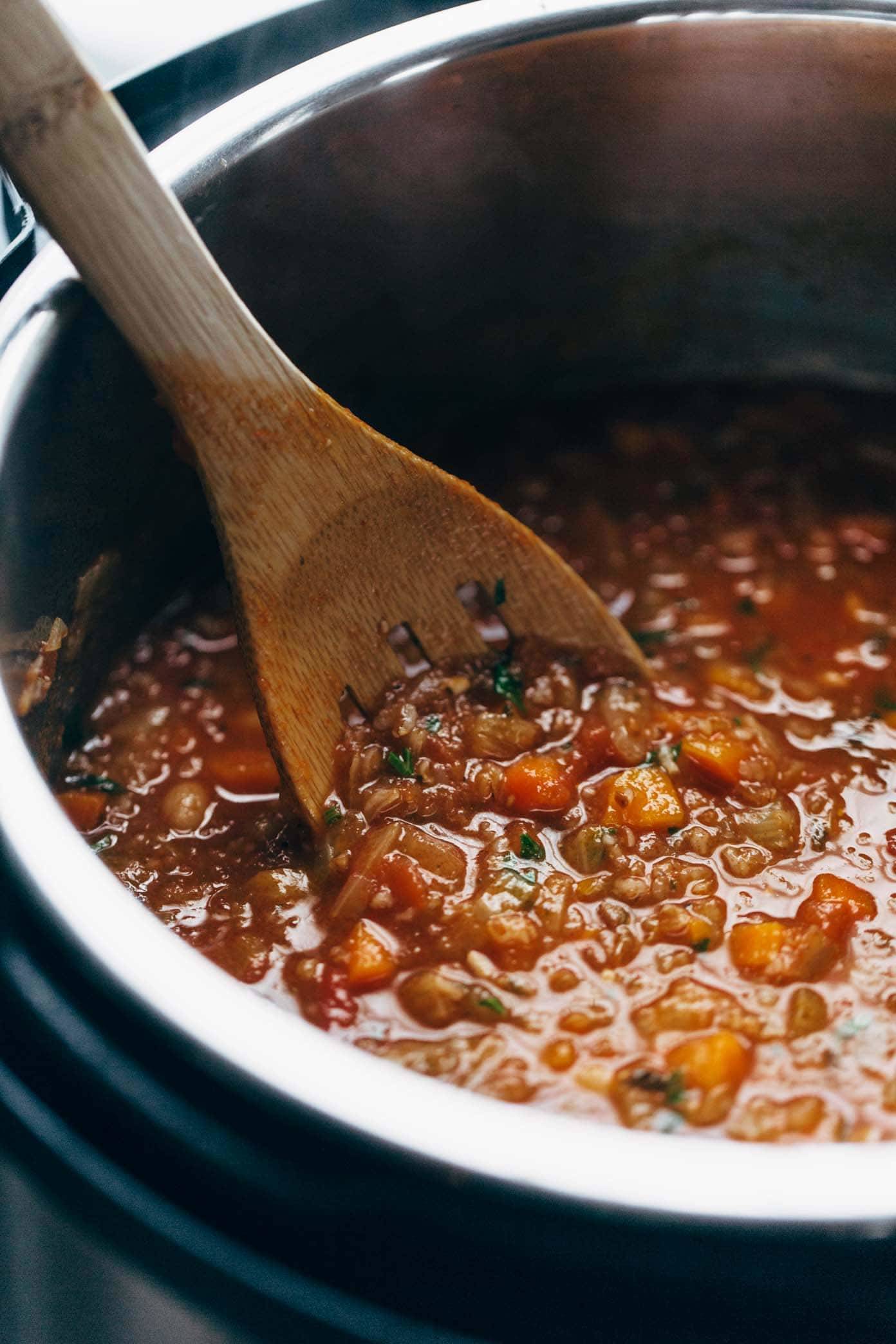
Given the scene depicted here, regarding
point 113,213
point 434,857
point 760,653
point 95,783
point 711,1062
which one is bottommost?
point 760,653

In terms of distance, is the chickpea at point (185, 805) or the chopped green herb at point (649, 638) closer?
the chickpea at point (185, 805)

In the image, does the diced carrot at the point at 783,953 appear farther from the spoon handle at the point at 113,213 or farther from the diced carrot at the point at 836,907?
the spoon handle at the point at 113,213

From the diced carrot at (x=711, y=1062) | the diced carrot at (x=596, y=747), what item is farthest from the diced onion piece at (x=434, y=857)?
the diced carrot at (x=711, y=1062)

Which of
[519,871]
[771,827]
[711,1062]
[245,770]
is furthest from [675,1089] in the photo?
[245,770]

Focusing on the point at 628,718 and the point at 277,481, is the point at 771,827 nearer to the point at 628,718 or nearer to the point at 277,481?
the point at 628,718

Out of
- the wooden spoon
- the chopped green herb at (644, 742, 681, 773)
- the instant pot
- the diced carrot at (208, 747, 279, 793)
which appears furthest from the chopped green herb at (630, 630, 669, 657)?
the diced carrot at (208, 747, 279, 793)

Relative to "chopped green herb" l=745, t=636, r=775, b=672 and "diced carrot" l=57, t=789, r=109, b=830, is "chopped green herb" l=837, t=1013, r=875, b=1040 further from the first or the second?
"diced carrot" l=57, t=789, r=109, b=830

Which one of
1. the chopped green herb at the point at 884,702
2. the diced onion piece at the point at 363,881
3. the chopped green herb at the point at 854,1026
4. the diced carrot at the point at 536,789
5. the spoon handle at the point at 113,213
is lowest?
the chopped green herb at the point at 884,702
